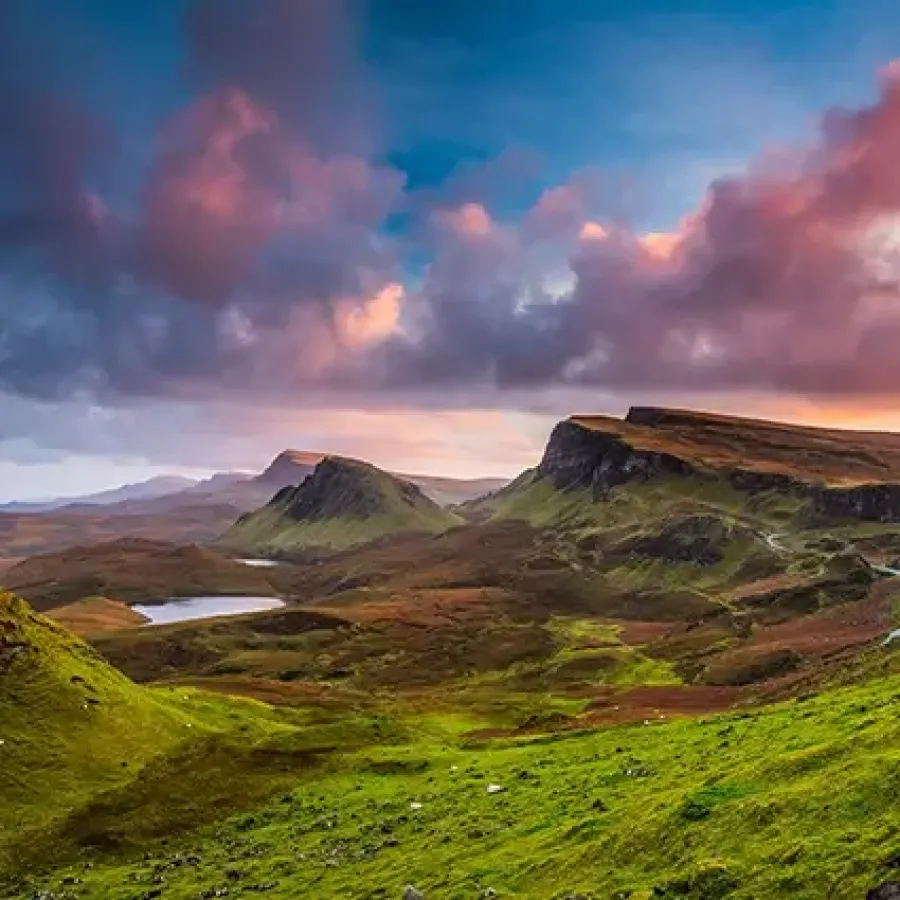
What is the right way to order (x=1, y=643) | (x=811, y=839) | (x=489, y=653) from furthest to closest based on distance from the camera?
(x=489, y=653)
(x=1, y=643)
(x=811, y=839)

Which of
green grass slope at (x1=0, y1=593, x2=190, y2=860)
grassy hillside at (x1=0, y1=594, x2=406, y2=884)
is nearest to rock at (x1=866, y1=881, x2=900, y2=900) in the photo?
grassy hillside at (x1=0, y1=594, x2=406, y2=884)

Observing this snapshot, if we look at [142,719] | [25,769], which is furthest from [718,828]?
[142,719]

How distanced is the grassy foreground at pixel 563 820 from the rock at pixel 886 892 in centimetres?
46

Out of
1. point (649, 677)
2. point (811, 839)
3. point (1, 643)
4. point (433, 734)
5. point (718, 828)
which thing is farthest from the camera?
point (649, 677)

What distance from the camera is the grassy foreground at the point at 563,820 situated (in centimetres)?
1966

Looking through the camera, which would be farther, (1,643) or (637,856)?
(1,643)

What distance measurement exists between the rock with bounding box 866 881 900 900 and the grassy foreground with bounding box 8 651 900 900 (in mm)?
458

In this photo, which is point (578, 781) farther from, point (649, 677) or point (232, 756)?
point (649, 677)

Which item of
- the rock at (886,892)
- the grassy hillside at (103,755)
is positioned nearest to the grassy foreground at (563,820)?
the grassy hillside at (103,755)

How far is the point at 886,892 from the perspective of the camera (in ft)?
52.1

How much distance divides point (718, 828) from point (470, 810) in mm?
14859

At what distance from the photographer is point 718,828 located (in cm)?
2189

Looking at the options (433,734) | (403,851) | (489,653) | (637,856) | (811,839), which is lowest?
(489,653)

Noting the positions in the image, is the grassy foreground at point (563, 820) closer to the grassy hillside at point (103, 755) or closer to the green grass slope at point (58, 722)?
the grassy hillside at point (103, 755)
